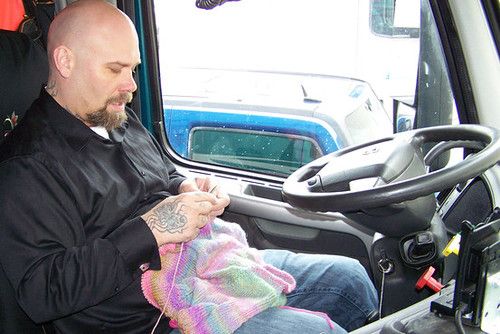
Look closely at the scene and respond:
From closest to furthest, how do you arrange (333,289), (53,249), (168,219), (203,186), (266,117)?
1. (53,249)
2. (168,219)
3. (333,289)
4. (203,186)
5. (266,117)

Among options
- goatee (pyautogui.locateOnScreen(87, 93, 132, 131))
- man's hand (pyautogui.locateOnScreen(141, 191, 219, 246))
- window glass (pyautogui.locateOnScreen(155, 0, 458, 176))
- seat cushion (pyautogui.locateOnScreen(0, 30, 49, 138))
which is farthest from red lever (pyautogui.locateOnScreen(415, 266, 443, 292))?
seat cushion (pyautogui.locateOnScreen(0, 30, 49, 138))

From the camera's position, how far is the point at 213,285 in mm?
1447

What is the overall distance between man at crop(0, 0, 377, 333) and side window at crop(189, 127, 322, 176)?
2.90 feet

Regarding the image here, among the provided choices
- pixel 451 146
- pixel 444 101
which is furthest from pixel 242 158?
pixel 451 146

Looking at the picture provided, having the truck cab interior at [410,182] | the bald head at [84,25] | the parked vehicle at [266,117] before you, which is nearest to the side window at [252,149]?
the parked vehicle at [266,117]

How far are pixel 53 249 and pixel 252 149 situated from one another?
4.87 feet

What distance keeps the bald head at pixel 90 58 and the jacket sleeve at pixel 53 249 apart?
25cm

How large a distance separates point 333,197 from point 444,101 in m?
0.81

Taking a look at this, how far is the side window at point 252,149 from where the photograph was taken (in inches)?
102

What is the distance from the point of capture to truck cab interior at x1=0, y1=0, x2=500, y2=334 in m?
1.20

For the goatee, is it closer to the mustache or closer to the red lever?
the mustache

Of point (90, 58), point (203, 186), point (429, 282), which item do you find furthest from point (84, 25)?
point (429, 282)

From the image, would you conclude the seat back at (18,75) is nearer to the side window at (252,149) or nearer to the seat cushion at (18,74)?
the seat cushion at (18,74)

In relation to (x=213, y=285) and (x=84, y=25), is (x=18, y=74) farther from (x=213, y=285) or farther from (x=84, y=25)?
(x=213, y=285)
